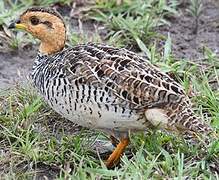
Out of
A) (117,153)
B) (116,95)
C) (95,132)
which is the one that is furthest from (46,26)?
(117,153)

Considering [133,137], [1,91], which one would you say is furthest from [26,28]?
[133,137]

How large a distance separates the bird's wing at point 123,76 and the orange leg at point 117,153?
0.40 metres

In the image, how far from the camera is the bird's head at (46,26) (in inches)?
221

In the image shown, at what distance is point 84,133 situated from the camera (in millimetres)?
5629

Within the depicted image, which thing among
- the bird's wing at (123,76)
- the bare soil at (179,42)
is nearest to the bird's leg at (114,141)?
the bird's wing at (123,76)

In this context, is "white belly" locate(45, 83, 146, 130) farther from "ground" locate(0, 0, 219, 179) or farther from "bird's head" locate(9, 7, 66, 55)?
"bird's head" locate(9, 7, 66, 55)

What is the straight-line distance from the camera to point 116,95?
16.4 feet

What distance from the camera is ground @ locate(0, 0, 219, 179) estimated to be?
5062 millimetres

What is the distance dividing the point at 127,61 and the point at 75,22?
7.46 feet

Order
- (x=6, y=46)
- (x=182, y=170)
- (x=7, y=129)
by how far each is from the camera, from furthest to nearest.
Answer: (x=6, y=46) < (x=7, y=129) < (x=182, y=170)

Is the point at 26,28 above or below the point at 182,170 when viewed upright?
above

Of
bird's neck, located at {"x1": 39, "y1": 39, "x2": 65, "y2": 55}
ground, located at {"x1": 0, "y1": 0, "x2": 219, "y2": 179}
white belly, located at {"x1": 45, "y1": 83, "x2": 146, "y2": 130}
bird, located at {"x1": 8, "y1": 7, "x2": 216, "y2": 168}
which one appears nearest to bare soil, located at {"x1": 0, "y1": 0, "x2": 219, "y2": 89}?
ground, located at {"x1": 0, "y1": 0, "x2": 219, "y2": 179}

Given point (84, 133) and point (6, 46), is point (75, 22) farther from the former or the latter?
point (84, 133)

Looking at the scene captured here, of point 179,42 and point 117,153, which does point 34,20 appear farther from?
point 179,42
